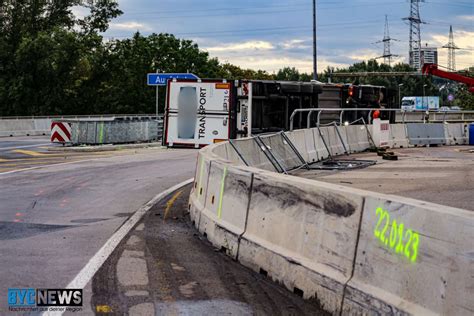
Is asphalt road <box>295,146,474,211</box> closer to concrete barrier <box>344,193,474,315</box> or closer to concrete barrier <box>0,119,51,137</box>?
concrete barrier <box>344,193,474,315</box>

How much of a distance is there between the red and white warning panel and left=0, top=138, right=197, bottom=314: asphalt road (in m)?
8.13

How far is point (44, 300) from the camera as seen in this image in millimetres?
5945

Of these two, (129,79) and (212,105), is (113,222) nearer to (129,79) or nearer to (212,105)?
(212,105)

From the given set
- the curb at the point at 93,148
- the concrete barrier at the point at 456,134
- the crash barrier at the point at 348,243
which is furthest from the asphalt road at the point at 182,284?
the concrete barrier at the point at 456,134

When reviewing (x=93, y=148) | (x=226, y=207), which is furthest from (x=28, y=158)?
(x=226, y=207)

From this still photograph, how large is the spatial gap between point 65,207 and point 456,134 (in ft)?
72.8

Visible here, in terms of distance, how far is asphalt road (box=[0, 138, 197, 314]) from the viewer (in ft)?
23.9

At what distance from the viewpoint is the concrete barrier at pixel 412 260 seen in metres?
4.30

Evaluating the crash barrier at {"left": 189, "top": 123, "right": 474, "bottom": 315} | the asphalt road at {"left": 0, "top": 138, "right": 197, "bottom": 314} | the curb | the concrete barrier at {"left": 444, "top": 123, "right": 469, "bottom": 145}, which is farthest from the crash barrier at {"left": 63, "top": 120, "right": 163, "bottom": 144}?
the crash barrier at {"left": 189, "top": 123, "right": 474, "bottom": 315}

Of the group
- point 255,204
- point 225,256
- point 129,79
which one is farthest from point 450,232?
point 129,79

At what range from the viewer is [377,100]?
103 ft

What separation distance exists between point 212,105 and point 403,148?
9823 millimetres

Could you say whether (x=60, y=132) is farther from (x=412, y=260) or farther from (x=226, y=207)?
(x=412, y=260)

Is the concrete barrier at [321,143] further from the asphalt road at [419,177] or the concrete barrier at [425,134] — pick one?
the concrete barrier at [425,134]
